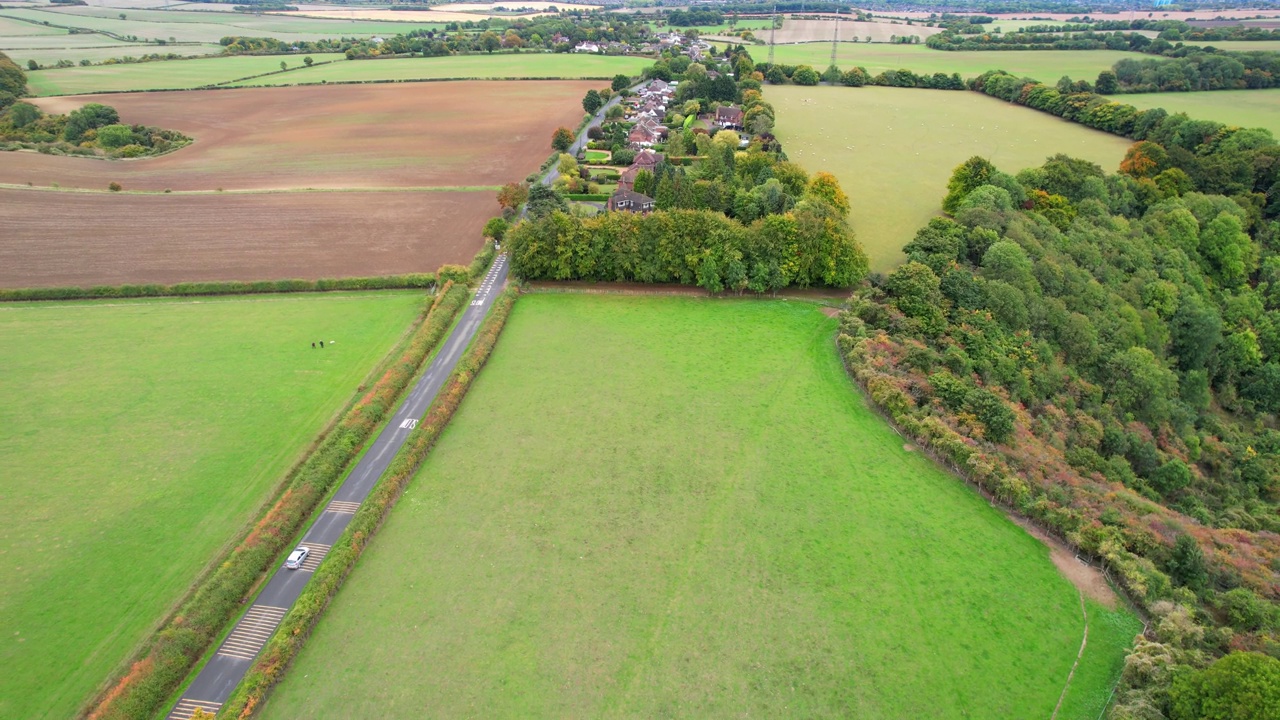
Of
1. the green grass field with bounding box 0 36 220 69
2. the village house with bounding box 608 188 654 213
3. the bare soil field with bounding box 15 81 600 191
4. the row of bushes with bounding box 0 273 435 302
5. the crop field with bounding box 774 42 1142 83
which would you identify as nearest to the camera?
the row of bushes with bounding box 0 273 435 302

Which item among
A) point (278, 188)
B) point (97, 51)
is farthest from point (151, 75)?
point (278, 188)

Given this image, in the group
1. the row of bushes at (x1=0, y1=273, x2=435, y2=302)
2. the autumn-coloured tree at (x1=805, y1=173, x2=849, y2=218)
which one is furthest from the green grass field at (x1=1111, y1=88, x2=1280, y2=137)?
the row of bushes at (x1=0, y1=273, x2=435, y2=302)

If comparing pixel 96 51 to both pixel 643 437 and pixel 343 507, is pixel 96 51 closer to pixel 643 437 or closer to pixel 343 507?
pixel 343 507

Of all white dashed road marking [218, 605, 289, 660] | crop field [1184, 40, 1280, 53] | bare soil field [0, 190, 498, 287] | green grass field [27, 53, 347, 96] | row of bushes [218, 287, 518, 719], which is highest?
crop field [1184, 40, 1280, 53]

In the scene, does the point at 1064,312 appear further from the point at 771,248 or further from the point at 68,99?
the point at 68,99

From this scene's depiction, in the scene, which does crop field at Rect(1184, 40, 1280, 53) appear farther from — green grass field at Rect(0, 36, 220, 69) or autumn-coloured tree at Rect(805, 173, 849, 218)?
green grass field at Rect(0, 36, 220, 69)

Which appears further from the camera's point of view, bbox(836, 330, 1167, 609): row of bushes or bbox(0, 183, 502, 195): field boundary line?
bbox(0, 183, 502, 195): field boundary line

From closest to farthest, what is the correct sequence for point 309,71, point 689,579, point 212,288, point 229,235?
point 689,579
point 212,288
point 229,235
point 309,71

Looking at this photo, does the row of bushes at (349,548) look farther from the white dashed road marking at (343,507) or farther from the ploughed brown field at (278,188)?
the ploughed brown field at (278,188)
